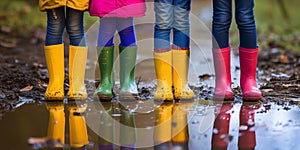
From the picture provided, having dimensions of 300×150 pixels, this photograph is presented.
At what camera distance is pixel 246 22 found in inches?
157

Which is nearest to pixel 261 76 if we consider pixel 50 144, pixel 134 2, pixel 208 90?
pixel 208 90

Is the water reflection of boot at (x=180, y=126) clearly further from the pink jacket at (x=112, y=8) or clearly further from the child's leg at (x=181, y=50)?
the pink jacket at (x=112, y=8)

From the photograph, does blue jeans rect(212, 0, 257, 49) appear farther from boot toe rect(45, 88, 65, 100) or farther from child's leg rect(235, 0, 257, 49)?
boot toe rect(45, 88, 65, 100)

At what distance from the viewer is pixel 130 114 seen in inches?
144

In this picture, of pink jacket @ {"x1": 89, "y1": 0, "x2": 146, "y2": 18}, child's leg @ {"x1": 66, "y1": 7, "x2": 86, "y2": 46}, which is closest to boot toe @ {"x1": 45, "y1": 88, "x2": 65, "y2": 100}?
child's leg @ {"x1": 66, "y1": 7, "x2": 86, "y2": 46}

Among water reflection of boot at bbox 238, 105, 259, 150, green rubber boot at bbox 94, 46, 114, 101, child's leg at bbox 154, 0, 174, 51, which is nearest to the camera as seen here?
water reflection of boot at bbox 238, 105, 259, 150

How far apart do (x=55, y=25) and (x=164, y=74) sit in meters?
0.91

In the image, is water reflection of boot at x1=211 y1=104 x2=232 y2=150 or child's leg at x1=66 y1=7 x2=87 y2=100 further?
child's leg at x1=66 y1=7 x2=87 y2=100

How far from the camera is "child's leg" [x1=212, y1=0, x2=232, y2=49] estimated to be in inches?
156

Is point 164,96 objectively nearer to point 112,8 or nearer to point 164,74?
point 164,74

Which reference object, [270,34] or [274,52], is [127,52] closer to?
[274,52]

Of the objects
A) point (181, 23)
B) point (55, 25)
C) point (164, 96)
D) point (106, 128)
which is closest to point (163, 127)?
point (106, 128)

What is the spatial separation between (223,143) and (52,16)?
1724 millimetres

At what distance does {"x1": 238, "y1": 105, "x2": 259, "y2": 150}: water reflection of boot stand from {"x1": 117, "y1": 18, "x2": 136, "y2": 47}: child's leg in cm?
102
